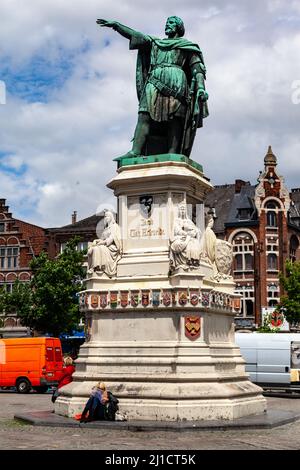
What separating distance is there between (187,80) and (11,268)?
4746 centimetres

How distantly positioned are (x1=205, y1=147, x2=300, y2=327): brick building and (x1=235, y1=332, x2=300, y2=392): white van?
2821cm

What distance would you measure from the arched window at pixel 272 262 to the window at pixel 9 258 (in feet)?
71.2

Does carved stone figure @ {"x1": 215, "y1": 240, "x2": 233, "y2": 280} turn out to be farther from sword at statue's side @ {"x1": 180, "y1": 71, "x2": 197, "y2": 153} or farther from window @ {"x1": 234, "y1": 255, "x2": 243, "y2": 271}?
window @ {"x1": 234, "y1": 255, "x2": 243, "y2": 271}

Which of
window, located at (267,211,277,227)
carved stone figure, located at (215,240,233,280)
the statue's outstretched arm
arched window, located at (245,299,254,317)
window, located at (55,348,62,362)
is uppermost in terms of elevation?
window, located at (267,211,277,227)

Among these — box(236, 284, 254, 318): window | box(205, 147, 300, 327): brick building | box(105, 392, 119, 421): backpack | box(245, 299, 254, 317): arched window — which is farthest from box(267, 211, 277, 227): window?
box(105, 392, 119, 421): backpack

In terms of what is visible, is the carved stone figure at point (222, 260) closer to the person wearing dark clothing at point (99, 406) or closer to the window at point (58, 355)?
the person wearing dark clothing at point (99, 406)

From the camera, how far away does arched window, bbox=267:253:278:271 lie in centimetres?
6172

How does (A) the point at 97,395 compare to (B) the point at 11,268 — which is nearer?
(A) the point at 97,395

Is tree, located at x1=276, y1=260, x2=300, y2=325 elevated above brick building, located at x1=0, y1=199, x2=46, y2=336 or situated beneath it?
situated beneath

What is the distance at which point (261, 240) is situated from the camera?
6203 cm

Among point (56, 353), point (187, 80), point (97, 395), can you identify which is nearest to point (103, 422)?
point (97, 395)

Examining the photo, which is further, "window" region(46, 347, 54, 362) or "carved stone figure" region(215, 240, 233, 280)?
"window" region(46, 347, 54, 362)

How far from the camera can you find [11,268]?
205 ft
